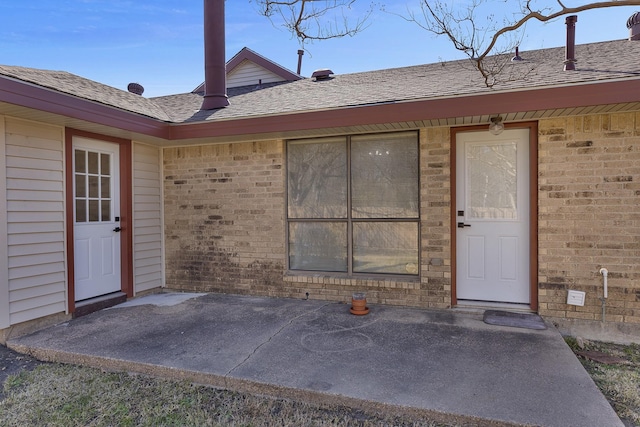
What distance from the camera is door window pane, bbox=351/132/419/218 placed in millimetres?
4773

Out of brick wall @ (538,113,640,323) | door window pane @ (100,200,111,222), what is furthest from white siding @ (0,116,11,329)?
brick wall @ (538,113,640,323)

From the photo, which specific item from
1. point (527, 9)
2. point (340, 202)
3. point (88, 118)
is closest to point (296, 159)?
point (340, 202)

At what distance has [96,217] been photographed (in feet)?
16.3

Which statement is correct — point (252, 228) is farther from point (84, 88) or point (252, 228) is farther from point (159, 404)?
point (159, 404)

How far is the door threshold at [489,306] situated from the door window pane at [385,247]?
667 mm

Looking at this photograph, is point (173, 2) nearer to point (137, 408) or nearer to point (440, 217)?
point (440, 217)

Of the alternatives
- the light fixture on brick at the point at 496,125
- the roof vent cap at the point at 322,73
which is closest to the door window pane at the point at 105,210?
the roof vent cap at the point at 322,73

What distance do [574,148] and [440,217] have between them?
5.20 ft

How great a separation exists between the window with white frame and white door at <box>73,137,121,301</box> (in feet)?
7.89

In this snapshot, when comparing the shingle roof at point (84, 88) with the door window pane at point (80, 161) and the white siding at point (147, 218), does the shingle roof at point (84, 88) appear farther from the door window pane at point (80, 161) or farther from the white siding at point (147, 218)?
the door window pane at point (80, 161)

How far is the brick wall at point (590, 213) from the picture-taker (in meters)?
3.95

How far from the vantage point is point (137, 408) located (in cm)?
274

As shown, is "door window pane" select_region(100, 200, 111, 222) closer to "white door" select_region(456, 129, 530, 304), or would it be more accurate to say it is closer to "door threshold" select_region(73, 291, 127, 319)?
"door threshold" select_region(73, 291, 127, 319)

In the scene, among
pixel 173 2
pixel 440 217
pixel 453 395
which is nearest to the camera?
pixel 453 395
